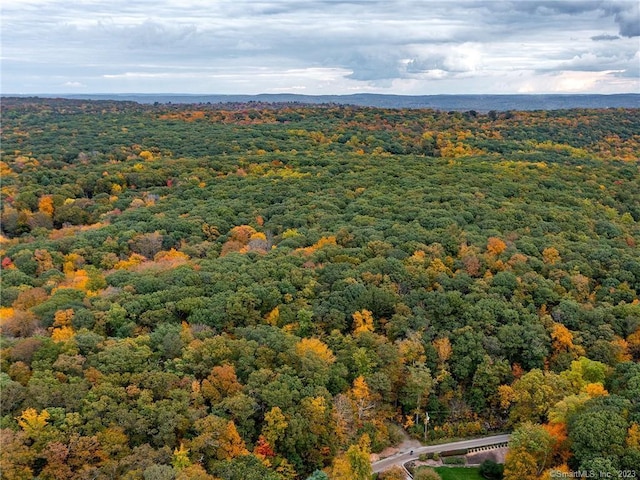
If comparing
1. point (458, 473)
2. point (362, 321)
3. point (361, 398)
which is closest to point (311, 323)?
point (362, 321)

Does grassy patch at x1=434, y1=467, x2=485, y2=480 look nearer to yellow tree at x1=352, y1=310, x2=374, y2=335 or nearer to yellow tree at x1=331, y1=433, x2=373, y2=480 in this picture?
yellow tree at x1=331, y1=433, x2=373, y2=480

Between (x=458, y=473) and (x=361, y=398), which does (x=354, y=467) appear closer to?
(x=361, y=398)

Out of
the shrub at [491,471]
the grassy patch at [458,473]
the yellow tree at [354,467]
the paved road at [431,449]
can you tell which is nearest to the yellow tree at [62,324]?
the yellow tree at [354,467]

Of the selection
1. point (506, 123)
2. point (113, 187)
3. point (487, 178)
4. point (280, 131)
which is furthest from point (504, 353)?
point (506, 123)

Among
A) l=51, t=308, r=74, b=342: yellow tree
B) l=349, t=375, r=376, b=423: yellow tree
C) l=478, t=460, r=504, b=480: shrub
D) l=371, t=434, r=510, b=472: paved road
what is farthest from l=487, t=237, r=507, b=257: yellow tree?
l=51, t=308, r=74, b=342: yellow tree

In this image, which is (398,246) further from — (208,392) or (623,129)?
(623,129)
